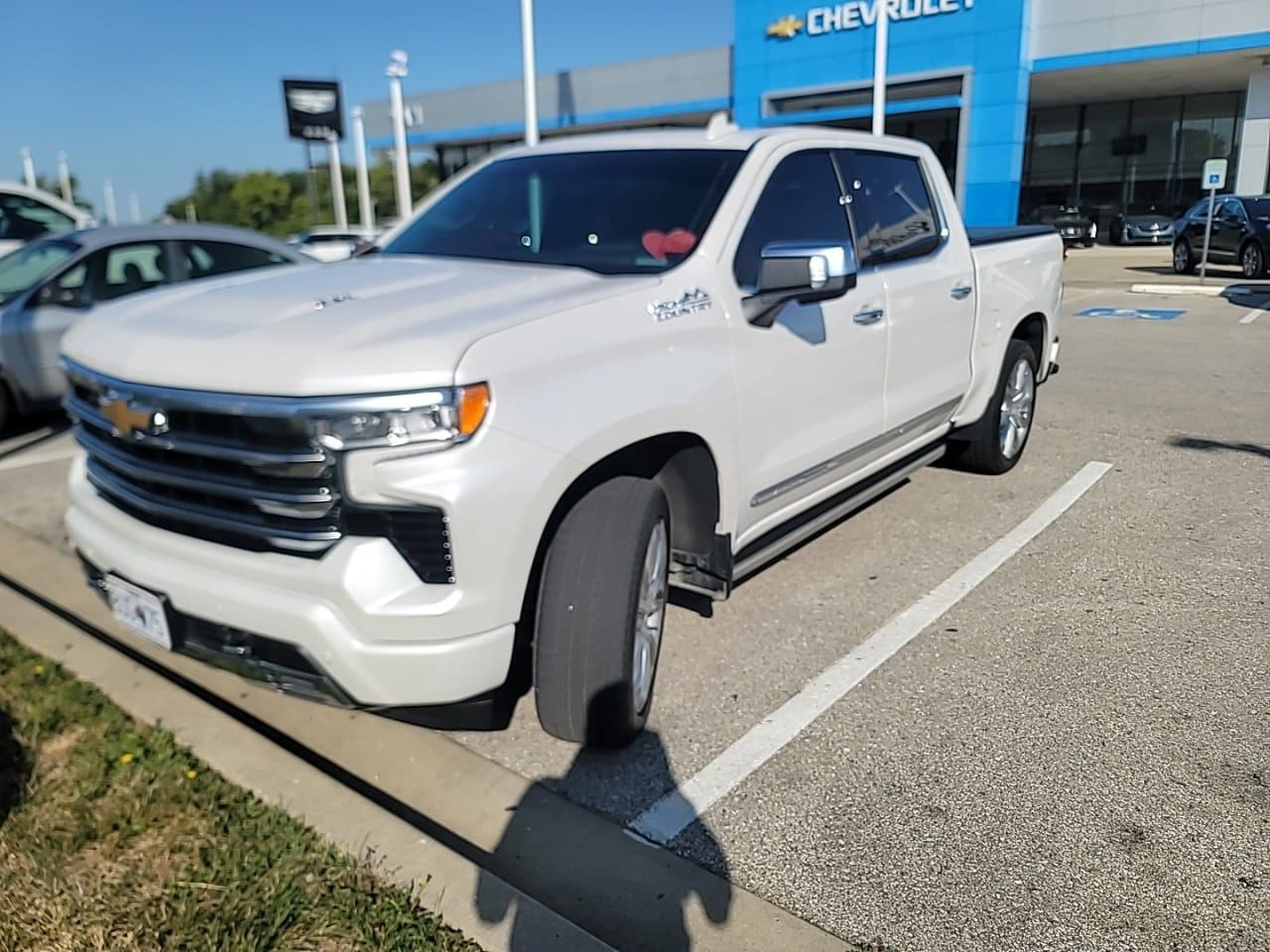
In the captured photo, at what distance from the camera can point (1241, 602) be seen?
4.35 metres

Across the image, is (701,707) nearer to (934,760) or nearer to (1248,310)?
(934,760)

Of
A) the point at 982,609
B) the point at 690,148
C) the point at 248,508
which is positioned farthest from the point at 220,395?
the point at 982,609

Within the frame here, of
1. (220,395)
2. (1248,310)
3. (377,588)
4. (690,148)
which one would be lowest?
(1248,310)

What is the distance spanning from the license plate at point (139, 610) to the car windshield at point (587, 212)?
1.73 metres

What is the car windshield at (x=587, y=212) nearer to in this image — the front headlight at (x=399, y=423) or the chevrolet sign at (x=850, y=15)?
the front headlight at (x=399, y=423)

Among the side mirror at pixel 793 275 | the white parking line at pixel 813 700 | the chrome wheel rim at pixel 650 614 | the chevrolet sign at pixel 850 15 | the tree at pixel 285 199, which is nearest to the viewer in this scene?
the white parking line at pixel 813 700

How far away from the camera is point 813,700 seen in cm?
363

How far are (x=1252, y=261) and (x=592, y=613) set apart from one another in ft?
67.5

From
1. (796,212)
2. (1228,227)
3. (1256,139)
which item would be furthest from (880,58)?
(796,212)

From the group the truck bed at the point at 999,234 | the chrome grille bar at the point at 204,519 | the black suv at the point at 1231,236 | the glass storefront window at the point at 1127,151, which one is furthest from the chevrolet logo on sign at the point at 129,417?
the glass storefront window at the point at 1127,151

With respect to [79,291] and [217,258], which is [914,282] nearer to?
[217,258]

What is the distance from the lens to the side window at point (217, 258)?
8.53m

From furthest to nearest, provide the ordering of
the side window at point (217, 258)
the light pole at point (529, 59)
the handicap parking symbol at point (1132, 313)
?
the light pole at point (529, 59) → the handicap parking symbol at point (1132, 313) → the side window at point (217, 258)

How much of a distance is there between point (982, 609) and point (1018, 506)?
1589 mm
